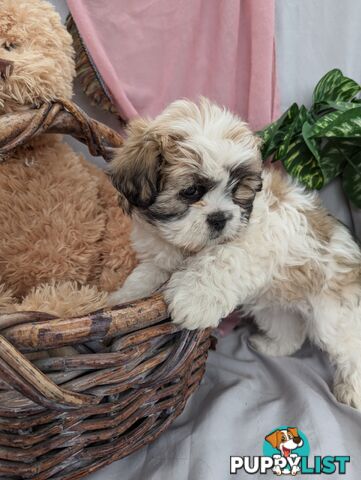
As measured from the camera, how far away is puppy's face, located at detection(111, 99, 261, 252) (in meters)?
1.18

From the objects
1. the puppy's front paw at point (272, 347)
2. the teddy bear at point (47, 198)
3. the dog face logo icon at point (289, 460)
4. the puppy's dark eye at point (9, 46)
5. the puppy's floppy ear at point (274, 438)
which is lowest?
the puppy's front paw at point (272, 347)

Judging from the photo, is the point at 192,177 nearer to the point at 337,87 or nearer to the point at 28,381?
the point at 28,381

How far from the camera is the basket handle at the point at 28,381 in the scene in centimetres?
84

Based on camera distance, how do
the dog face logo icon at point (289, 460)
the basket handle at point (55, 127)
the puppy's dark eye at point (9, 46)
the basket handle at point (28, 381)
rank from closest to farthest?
the basket handle at point (28, 381), the dog face logo icon at point (289, 460), the basket handle at point (55, 127), the puppy's dark eye at point (9, 46)

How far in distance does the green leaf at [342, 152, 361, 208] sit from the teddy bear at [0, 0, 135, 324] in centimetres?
85

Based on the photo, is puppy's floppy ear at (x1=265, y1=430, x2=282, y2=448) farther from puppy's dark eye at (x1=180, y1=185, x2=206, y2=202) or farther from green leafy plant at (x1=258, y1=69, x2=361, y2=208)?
green leafy plant at (x1=258, y1=69, x2=361, y2=208)

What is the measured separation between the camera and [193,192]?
1.20m

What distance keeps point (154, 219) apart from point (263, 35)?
33.6 inches

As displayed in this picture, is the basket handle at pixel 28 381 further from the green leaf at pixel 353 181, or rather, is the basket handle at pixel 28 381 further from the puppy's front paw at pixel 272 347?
the green leaf at pixel 353 181

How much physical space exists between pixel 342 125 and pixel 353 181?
0.28 metres

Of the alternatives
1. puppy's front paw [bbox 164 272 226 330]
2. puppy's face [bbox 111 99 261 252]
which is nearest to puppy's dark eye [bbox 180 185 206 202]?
puppy's face [bbox 111 99 261 252]

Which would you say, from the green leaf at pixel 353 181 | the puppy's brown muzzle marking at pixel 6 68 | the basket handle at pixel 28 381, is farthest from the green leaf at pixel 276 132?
the basket handle at pixel 28 381

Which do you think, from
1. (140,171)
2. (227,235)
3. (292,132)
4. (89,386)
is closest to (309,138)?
Result: (292,132)

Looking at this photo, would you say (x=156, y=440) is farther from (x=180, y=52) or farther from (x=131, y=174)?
(x=180, y=52)
